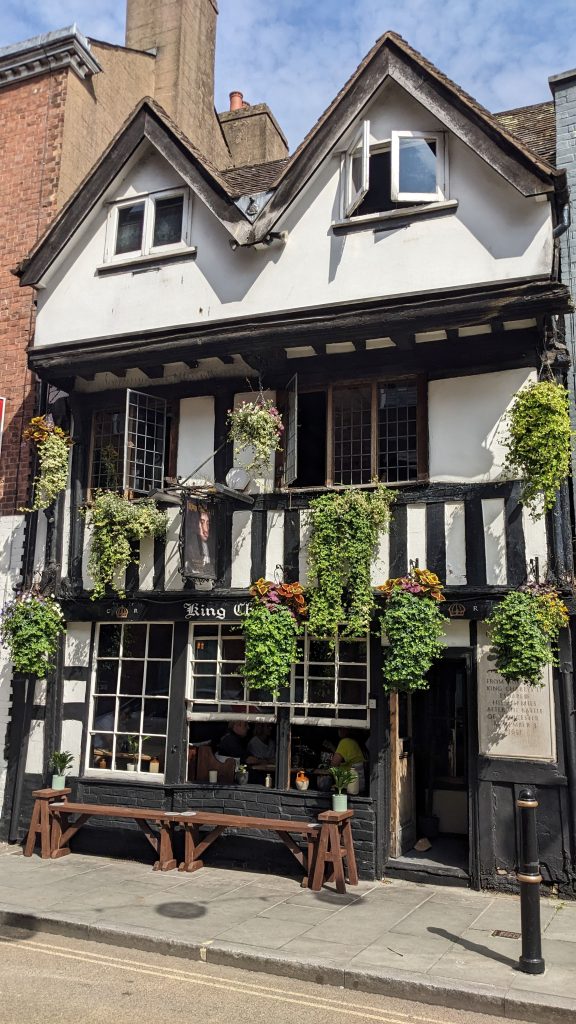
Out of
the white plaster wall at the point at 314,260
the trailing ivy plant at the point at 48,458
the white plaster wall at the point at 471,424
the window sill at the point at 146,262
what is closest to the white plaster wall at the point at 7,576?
the trailing ivy plant at the point at 48,458

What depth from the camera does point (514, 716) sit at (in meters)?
9.19

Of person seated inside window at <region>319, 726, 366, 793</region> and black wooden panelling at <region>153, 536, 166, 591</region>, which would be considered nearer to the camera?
person seated inside window at <region>319, 726, 366, 793</region>

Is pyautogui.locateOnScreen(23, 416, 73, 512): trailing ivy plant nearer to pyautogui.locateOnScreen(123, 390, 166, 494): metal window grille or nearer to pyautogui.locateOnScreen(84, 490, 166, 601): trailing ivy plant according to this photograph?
pyautogui.locateOnScreen(84, 490, 166, 601): trailing ivy plant

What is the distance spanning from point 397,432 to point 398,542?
1444 mm

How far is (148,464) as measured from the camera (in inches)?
455

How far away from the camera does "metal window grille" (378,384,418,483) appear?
10.4m

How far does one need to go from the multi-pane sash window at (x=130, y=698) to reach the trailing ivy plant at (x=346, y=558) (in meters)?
2.50

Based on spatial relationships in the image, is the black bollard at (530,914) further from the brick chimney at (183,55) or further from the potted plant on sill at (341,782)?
the brick chimney at (183,55)

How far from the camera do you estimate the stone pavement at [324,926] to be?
20.6ft

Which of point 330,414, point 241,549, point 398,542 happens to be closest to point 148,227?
point 330,414

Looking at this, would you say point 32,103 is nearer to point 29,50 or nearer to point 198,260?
point 29,50

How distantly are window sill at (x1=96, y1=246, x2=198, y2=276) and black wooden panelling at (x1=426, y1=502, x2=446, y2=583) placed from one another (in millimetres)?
4679

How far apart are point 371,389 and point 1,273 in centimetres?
669

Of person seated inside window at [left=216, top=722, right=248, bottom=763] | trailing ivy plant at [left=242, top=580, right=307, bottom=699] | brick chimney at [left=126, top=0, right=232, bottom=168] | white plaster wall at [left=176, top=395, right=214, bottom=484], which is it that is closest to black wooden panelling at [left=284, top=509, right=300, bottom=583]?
trailing ivy plant at [left=242, top=580, right=307, bottom=699]
